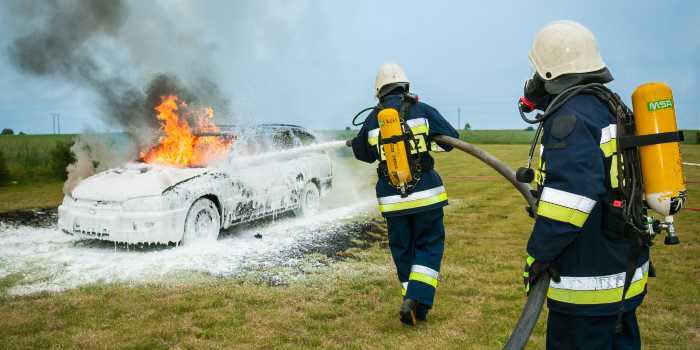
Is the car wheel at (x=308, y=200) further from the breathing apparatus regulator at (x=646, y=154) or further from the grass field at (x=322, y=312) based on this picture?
the breathing apparatus regulator at (x=646, y=154)

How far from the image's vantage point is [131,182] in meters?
7.05

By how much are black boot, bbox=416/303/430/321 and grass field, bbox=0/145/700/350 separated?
0.33 ft

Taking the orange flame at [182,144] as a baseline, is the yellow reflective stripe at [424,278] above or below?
below

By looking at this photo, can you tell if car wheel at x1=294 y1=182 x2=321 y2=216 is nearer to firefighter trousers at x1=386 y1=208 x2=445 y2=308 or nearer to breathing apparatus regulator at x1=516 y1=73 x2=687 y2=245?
firefighter trousers at x1=386 y1=208 x2=445 y2=308

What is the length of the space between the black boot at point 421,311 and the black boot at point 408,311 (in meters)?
0.08

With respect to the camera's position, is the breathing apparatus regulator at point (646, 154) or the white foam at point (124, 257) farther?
the white foam at point (124, 257)

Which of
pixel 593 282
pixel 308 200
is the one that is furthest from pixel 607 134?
pixel 308 200

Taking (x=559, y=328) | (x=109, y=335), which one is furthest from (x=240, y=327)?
(x=559, y=328)

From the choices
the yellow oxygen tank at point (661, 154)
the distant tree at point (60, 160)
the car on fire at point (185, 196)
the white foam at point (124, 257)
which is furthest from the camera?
the distant tree at point (60, 160)

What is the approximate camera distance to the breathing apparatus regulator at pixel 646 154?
8.53ft

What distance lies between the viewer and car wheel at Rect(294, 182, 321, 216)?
31.8ft

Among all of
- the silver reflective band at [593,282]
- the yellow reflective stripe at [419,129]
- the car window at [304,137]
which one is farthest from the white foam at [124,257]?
the silver reflective band at [593,282]

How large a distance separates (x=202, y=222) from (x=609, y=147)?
5.84 m

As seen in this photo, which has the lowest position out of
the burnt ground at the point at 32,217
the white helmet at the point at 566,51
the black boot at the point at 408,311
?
the black boot at the point at 408,311
